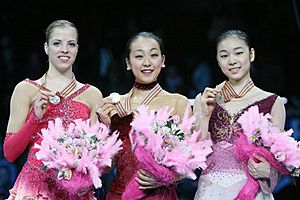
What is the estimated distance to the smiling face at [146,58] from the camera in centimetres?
399

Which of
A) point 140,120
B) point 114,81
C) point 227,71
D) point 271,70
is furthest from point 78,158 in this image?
point 271,70

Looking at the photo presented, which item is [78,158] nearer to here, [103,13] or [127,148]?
[127,148]

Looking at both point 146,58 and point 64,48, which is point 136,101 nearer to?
point 146,58

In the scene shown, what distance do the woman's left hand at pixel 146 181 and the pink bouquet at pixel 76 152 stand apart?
0.18m

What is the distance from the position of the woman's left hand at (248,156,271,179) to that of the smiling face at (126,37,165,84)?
0.76 m

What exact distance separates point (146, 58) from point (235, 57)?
50cm

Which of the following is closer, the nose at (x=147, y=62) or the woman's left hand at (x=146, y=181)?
the woman's left hand at (x=146, y=181)

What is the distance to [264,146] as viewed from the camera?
3.69m

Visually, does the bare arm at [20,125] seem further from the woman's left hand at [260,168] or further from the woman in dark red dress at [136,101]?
the woman's left hand at [260,168]

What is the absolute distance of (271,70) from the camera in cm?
580

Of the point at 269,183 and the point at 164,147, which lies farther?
the point at 269,183

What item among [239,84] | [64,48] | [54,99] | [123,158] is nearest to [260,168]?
[239,84]

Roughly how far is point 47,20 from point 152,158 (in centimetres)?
256

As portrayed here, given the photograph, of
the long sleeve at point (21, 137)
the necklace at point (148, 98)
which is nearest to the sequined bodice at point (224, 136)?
the necklace at point (148, 98)
